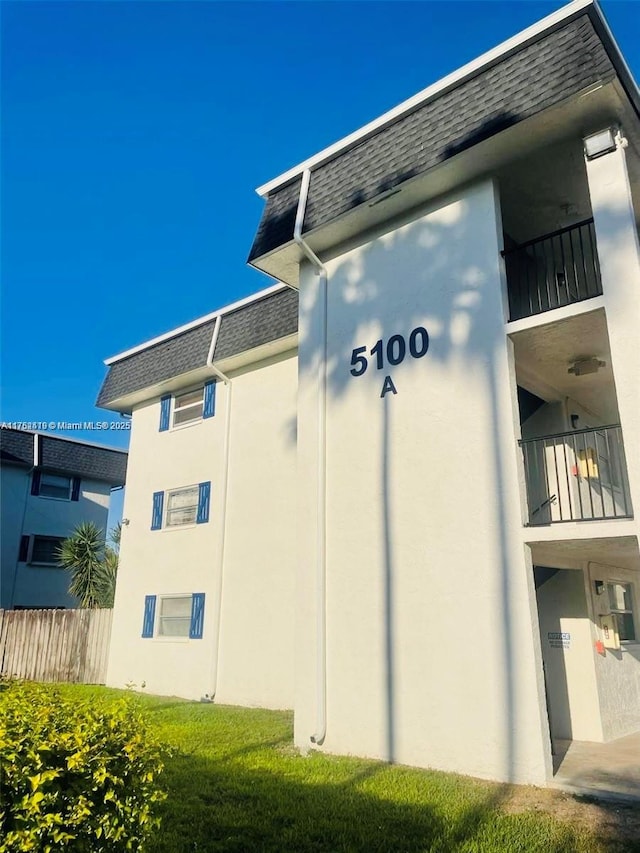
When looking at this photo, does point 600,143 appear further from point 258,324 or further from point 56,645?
point 56,645

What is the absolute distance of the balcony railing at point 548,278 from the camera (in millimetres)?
8688

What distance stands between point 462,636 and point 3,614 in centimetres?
1501

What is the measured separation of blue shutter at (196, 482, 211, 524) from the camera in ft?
47.1

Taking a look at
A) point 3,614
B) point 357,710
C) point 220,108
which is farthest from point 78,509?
point 357,710

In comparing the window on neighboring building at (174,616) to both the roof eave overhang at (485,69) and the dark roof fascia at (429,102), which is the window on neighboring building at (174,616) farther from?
the roof eave overhang at (485,69)

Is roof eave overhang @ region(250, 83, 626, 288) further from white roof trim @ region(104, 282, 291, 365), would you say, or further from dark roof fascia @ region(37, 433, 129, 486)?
dark roof fascia @ region(37, 433, 129, 486)

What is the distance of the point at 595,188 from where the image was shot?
777 cm

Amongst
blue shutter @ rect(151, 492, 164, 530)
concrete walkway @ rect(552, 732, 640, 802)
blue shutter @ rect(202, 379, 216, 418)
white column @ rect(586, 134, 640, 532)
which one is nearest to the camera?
concrete walkway @ rect(552, 732, 640, 802)

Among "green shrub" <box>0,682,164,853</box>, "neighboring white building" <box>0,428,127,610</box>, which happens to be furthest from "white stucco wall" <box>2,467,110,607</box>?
"green shrub" <box>0,682,164,853</box>

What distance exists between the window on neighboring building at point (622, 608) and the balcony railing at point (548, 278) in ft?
15.7

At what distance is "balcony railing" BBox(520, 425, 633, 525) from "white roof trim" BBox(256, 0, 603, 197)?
517 centimetres

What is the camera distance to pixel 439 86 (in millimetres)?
8945

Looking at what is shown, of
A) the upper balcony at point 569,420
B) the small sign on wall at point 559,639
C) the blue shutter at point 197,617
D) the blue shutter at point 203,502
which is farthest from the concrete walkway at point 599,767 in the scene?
the blue shutter at point 203,502

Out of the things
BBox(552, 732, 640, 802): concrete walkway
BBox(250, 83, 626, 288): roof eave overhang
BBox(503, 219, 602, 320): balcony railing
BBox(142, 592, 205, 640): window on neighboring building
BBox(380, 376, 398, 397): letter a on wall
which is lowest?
BBox(552, 732, 640, 802): concrete walkway
